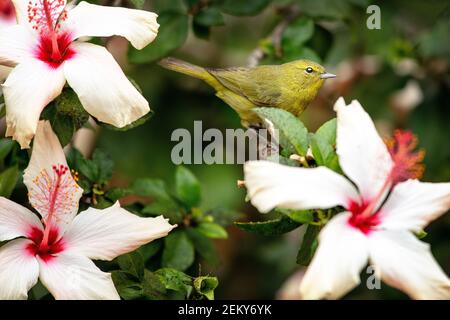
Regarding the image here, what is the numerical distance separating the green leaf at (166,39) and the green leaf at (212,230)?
1.25ft

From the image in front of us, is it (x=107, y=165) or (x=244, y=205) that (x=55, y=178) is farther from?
(x=244, y=205)

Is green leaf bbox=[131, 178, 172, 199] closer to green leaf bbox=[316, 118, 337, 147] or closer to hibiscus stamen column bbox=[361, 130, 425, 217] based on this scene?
green leaf bbox=[316, 118, 337, 147]

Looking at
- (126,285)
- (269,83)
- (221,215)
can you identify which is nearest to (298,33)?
(269,83)

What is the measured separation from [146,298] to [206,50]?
1729 millimetres

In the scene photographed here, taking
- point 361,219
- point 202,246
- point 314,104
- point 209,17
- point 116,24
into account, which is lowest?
point 314,104

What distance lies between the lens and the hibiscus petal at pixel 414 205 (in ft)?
4.00

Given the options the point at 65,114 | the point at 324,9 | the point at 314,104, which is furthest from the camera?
the point at 314,104

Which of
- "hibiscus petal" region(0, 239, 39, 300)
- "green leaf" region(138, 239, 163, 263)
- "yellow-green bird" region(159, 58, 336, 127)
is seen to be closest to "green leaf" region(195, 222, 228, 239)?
"green leaf" region(138, 239, 163, 263)

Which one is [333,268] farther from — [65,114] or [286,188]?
[65,114]

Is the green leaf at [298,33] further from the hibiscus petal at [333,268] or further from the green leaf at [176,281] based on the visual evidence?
the hibiscus petal at [333,268]

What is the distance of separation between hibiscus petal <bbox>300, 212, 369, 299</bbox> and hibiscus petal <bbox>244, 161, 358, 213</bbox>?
0.05 metres

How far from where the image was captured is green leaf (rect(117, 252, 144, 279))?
1436mm

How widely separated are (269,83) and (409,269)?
0.80 metres

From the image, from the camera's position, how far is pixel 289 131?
138 centimetres
